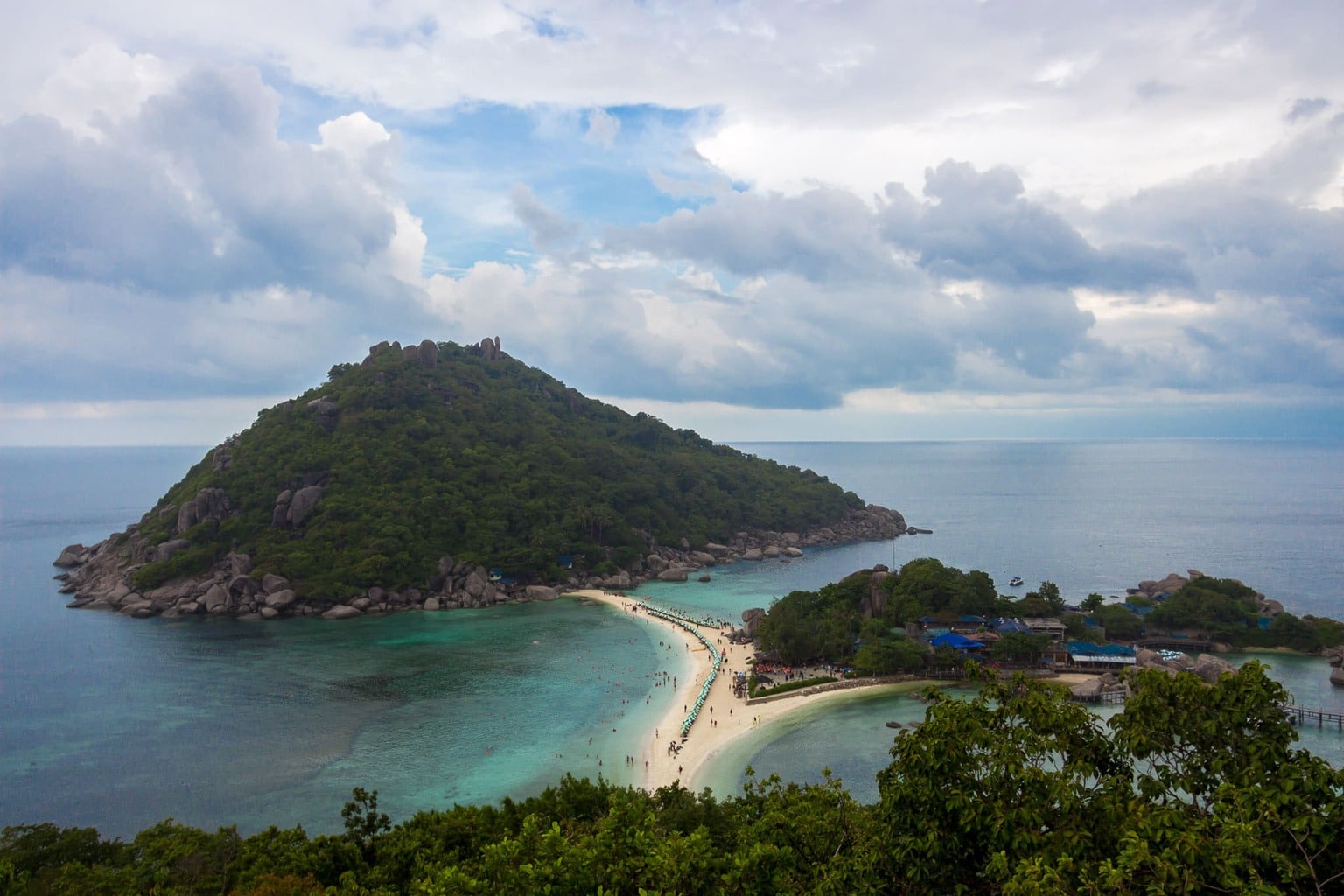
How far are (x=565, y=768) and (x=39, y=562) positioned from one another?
90133 millimetres

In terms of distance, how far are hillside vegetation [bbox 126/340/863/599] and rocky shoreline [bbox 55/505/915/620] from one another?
3.52 ft

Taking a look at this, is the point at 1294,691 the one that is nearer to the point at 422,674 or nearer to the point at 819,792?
the point at 819,792

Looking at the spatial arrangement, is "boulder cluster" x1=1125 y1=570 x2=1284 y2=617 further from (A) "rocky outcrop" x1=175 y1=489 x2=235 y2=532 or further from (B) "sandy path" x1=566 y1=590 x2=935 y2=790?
(A) "rocky outcrop" x1=175 y1=489 x2=235 y2=532

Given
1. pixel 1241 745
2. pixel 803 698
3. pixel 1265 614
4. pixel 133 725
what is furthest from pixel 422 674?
pixel 1265 614

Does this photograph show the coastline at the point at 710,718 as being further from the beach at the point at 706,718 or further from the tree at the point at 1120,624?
the tree at the point at 1120,624


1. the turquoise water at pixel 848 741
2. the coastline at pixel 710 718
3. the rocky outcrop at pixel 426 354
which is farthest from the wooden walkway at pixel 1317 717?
the rocky outcrop at pixel 426 354

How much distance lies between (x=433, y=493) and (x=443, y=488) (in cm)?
171

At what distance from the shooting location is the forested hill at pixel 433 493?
7119cm

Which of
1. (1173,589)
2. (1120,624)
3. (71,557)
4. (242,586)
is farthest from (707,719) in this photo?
(71,557)

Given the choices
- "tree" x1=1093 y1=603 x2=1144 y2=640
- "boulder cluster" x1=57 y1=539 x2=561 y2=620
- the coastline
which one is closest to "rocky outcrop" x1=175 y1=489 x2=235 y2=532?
"boulder cluster" x1=57 y1=539 x2=561 y2=620

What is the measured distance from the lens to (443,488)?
8281 centimetres

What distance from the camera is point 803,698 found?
4191 centimetres

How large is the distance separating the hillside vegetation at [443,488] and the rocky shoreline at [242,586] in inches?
42.2

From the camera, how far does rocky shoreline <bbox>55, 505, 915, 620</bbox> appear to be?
64.2m
